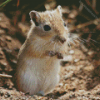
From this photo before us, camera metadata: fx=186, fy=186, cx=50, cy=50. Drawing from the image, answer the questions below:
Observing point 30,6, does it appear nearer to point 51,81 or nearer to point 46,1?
point 46,1

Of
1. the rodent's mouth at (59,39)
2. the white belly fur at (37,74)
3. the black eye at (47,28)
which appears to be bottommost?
the white belly fur at (37,74)

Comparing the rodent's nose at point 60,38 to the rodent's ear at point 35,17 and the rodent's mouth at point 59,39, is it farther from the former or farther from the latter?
the rodent's ear at point 35,17

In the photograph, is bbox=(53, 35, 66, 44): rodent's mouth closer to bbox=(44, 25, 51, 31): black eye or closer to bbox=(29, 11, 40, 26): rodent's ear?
bbox=(44, 25, 51, 31): black eye

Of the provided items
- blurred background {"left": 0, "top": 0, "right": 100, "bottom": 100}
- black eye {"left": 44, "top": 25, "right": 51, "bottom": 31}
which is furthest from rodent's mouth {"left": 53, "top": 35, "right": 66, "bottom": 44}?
blurred background {"left": 0, "top": 0, "right": 100, "bottom": 100}

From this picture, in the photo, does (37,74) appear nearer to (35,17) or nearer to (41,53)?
(41,53)

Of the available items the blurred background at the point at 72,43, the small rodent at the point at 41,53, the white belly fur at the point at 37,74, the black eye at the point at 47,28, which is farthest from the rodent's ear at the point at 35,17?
the blurred background at the point at 72,43

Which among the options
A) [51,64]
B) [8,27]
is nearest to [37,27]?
[51,64]

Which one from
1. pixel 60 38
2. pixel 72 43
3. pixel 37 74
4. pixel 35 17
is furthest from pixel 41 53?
pixel 72 43
